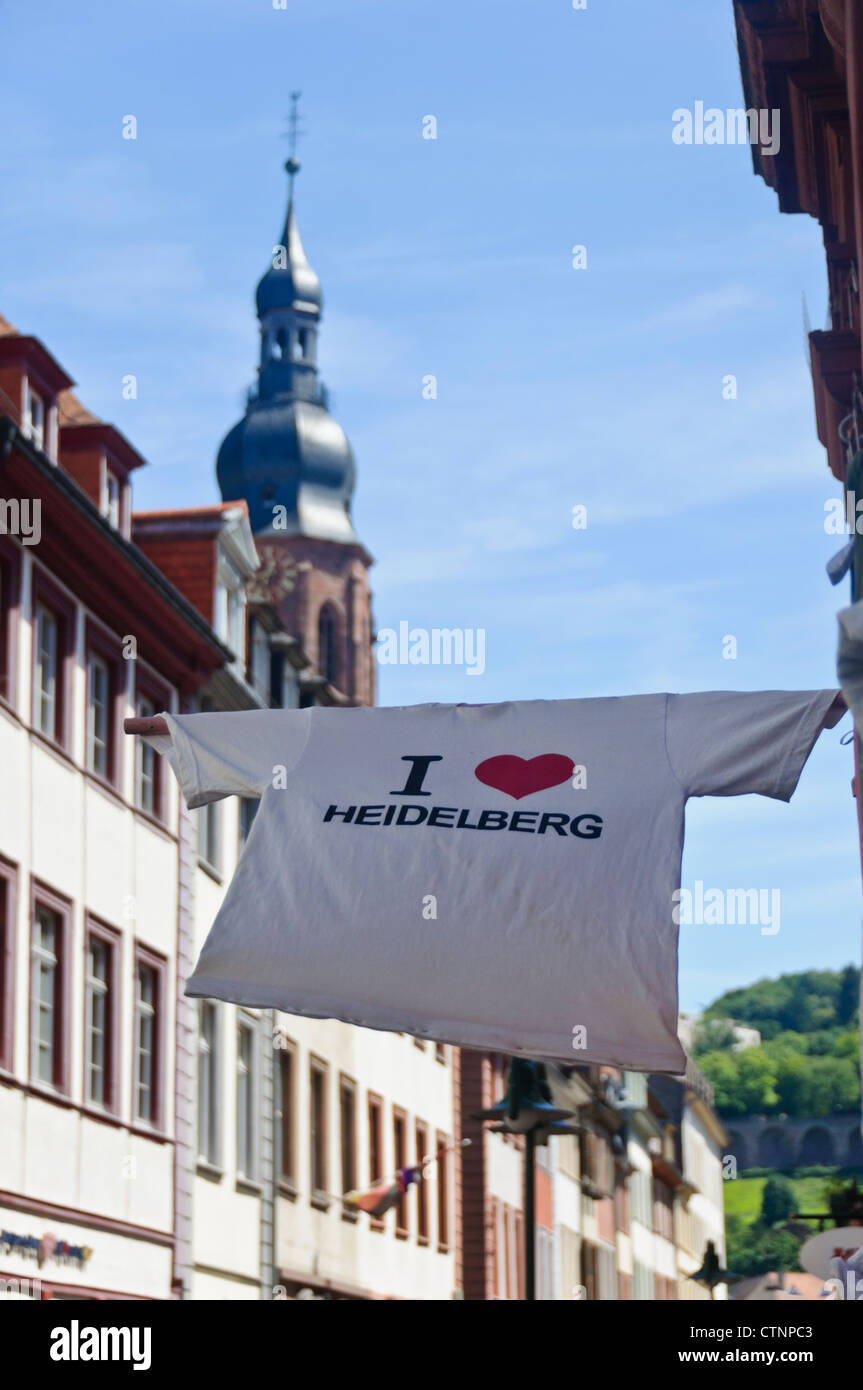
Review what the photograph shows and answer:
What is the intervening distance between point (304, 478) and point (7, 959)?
224ft

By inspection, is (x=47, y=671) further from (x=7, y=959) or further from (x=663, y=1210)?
(x=663, y=1210)

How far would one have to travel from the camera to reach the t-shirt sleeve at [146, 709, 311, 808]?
7.41 metres

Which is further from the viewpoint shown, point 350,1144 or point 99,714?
point 350,1144

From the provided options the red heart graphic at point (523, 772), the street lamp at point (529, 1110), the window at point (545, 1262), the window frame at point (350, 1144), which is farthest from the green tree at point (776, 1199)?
the red heart graphic at point (523, 772)

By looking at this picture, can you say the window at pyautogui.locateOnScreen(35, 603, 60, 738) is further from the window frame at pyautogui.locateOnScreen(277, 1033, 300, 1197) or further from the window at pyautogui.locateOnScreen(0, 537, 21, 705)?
the window frame at pyautogui.locateOnScreen(277, 1033, 300, 1197)

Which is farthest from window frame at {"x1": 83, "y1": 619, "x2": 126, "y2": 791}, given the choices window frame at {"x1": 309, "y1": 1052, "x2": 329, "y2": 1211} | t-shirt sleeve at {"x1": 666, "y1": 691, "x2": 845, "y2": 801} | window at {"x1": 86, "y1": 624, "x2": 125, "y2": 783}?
t-shirt sleeve at {"x1": 666, "y1": 691, "x2": 845, "y2": 801}

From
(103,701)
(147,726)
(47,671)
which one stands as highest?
(103,701)

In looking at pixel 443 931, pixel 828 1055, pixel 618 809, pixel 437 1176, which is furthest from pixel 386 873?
pixel 828 1055

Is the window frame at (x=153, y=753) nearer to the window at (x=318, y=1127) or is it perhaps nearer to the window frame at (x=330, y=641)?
the window at (x=318, y=1127)

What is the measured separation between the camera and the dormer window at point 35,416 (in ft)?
72.7

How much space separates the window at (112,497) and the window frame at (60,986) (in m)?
5.41

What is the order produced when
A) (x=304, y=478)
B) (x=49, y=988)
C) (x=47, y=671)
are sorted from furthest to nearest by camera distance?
(x=304, y=478), (x=47, y=671), (x=49, y=988)

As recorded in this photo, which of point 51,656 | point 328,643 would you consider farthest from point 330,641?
point 51,656

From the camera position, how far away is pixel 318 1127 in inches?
1267
